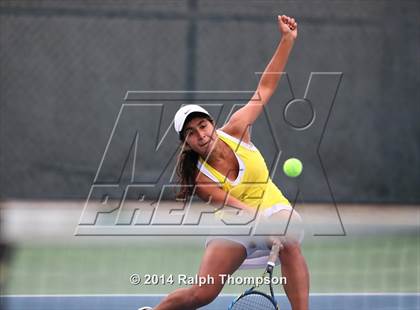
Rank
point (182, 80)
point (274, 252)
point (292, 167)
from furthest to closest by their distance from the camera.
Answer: point (182, 80)
point (292, 167)
point (274, 252)

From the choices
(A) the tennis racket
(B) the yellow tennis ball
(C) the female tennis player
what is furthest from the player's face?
(B) the yellow tennis ball

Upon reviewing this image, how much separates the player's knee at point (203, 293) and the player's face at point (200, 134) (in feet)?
1.89

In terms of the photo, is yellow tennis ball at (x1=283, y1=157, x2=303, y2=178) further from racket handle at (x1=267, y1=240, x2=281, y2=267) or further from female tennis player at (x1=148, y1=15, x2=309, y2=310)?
racket handle at (x1=267, y1=240, x2=281, y2=267)

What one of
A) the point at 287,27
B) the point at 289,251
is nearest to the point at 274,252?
the point at 289,251

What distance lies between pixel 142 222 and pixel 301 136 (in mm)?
1374

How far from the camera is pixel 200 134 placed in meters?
4.12

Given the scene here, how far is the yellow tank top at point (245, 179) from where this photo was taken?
4.23 metres

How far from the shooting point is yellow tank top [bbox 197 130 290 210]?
13.9ft

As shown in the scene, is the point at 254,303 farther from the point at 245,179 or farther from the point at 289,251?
the point at 245,179

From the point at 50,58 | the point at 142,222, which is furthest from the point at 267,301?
the point at 50,58

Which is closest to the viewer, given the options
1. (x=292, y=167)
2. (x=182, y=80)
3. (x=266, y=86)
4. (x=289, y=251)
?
(x=289, y=251)

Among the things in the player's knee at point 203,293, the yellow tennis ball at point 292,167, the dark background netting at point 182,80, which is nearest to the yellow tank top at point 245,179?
the player's knee at point 203,293

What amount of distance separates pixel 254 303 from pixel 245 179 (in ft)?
1.77

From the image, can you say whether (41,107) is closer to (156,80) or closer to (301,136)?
(156,80)
